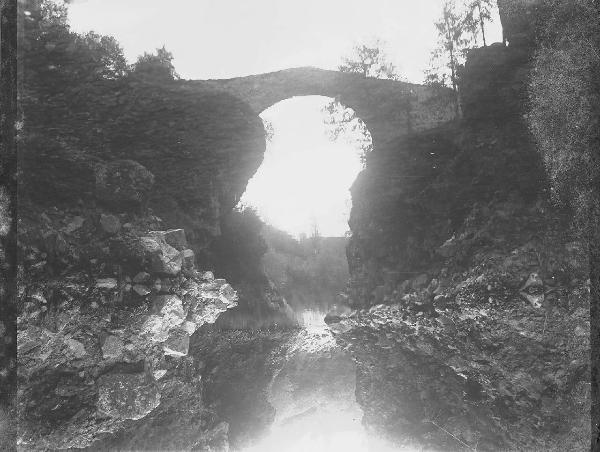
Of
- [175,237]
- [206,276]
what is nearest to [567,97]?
[206,276]

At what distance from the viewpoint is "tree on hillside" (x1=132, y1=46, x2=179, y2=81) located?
1250 cm

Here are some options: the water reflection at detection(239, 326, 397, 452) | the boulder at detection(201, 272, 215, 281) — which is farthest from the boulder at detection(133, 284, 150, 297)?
the water reflection at detection(239, 326, 397, 452)

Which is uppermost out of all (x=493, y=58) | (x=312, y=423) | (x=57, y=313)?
(x=493, y=58)

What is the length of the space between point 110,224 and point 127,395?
4094mm

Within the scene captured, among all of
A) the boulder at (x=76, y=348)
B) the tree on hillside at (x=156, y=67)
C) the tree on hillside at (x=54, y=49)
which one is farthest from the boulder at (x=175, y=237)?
the tree on hillside at (x=156, y=67)

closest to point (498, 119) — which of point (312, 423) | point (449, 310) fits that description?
point (449, 310)

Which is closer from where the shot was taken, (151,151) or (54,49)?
(54,49)

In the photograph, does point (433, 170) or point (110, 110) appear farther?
point (433, 170)

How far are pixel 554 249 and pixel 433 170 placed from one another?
18.3 ft

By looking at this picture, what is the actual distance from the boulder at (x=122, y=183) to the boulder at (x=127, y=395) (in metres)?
4.36

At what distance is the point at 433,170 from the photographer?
13.1 metres

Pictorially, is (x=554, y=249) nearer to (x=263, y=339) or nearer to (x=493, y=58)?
(x=493, y=58)

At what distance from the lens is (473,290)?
9.73 meters

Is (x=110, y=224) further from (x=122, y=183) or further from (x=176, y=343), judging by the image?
(x=176, y=343)
